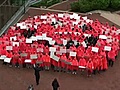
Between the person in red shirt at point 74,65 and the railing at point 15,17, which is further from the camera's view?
the railing at point 15,17

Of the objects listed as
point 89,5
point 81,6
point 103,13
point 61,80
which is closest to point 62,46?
point 61,80

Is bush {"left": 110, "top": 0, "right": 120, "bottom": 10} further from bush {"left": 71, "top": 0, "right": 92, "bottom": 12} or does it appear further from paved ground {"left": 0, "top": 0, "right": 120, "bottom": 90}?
paved ground {"left": 0, "top": 0, "right": 120, "bottom": 90}

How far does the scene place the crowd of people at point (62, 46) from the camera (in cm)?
2647

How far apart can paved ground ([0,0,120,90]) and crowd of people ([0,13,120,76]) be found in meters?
0.42

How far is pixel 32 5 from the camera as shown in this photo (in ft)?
139

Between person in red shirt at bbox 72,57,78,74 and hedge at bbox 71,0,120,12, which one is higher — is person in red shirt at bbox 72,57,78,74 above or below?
below

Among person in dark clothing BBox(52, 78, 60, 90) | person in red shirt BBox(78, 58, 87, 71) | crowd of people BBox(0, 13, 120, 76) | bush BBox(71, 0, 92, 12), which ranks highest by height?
bush BBox(71, 0, 92, 12)

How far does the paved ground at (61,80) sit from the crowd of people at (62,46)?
42cm

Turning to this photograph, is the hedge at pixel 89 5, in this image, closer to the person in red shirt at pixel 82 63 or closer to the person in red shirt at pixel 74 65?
the person in red shirt at pixel 74 65

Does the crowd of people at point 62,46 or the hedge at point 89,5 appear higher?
the hedge at point 89,5

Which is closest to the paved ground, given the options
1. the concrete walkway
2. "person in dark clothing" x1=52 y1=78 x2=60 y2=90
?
"person in dark clothing" x1=52 y1=78 x2=60 y2=90

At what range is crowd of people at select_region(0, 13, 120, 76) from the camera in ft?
86.8

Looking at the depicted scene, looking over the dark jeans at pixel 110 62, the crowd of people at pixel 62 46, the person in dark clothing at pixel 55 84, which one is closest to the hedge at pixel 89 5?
the crowd of people at pixel 62 46

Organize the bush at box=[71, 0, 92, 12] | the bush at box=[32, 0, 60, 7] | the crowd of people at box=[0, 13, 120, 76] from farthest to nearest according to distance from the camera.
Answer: the bush at box=[32, 0, 60, 7] < the bush at box=[71, 0, 92, 12] < the crowd of people at box=[0, 13, 120, 76]
